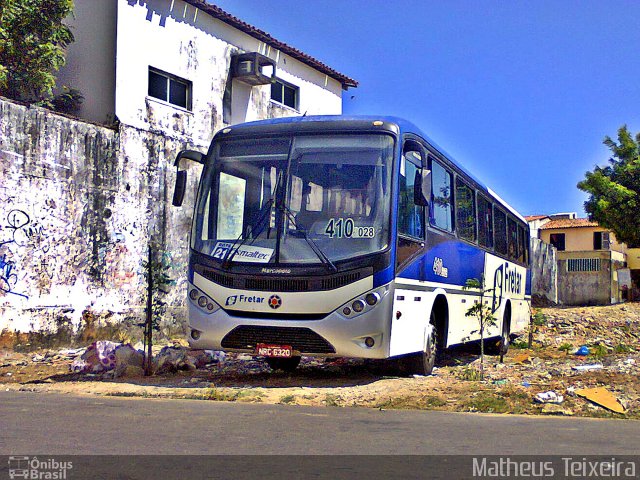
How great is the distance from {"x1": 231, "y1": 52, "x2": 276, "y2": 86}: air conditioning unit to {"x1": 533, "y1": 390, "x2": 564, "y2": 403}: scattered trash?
14574 mm

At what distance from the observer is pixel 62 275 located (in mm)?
15008

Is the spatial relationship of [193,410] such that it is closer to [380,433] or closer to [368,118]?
[380,433]

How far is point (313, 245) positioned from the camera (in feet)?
31.8

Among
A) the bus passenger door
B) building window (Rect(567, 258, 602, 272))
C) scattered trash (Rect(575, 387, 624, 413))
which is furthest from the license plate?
building window (Rect(567, 258, 602, 272))

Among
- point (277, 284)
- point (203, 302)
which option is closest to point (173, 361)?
point (203, 302)

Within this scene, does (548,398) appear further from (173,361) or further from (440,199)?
(173,361)

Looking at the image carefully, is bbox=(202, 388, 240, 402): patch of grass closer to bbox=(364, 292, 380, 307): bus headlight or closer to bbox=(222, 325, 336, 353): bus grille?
bbox=(222, 325, 336, 353): bus grille

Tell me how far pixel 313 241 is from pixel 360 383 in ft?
6.67

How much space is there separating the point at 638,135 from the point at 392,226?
35.6 metres

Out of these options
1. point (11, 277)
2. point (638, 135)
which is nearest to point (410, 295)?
point (11, 277)

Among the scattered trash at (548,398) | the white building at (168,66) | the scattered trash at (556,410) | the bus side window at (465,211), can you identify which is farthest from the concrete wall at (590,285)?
the scattered trash at (556,410)

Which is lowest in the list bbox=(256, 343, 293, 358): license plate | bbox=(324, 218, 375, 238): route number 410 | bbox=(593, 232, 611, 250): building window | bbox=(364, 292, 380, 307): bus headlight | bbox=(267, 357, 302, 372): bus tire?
bbox=(267, 357, 302, 372): bus tire

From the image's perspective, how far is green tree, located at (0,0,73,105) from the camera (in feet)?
55.1

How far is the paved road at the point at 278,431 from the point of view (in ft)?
19.1
